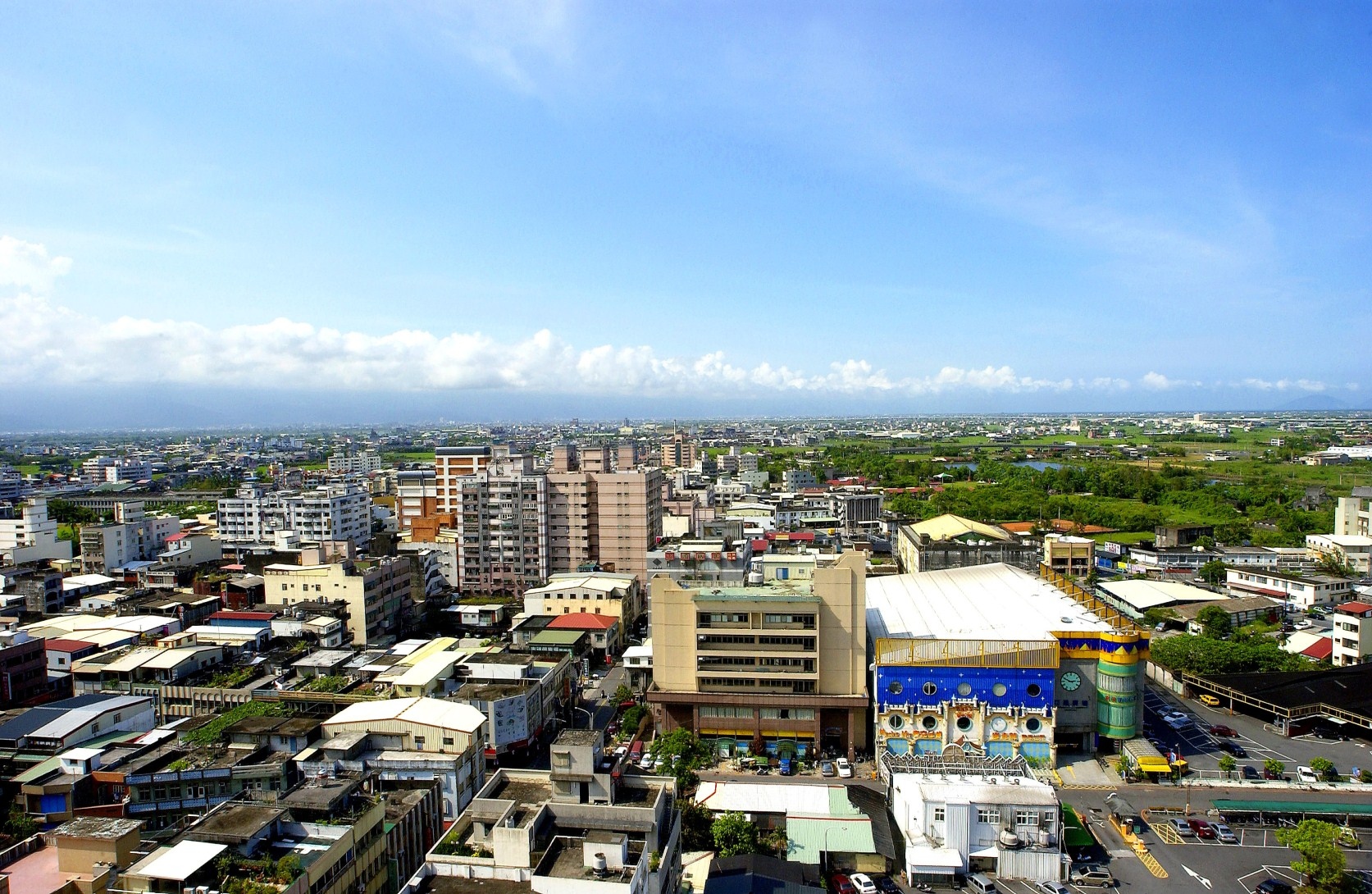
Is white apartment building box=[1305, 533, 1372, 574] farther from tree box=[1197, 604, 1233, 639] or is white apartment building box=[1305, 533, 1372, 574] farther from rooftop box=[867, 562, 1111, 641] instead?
rooftop box=[867, 562, 1111, 641]

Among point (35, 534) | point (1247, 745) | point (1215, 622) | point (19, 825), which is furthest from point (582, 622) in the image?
point (35, 534)

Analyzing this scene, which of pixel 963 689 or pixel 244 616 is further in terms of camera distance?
pixel 244 616

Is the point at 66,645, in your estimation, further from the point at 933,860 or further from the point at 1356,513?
the point at 1356,513

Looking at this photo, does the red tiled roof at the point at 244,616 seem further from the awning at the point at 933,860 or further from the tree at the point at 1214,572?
the tree at the point at 1214,572

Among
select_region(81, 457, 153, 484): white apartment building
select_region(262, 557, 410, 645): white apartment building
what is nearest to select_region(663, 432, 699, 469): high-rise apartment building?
select_region(262, 557, 410, 645): white apartment building

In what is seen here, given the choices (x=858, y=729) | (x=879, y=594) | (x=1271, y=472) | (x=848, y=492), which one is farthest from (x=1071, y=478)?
(x=858, y=729)

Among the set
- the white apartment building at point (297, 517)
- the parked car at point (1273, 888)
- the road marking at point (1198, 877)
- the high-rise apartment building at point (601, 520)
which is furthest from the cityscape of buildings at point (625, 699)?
the parked car at point (1273, 888)
